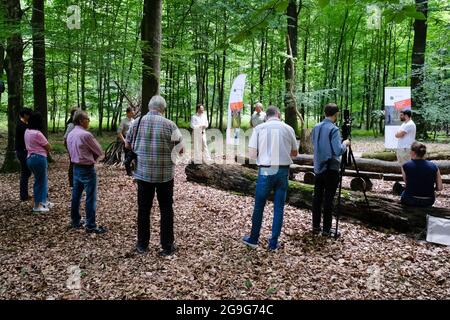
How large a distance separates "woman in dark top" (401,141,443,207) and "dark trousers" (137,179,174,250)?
364 centimetres

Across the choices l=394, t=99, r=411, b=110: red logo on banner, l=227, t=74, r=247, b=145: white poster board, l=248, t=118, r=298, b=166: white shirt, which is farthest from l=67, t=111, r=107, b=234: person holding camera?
l=394, t=99, r=411, b=110: red logo on banner

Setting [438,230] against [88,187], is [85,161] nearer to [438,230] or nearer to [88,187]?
[88,187]

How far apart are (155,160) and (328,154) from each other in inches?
98.0

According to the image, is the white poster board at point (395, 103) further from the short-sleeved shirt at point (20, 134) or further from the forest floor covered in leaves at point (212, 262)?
the short-sleeved shirt at point (20, 134)

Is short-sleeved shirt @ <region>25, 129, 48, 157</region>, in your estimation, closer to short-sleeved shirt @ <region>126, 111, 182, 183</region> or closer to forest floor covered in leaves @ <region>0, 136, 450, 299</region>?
forest floor covered in leaves @ <region>0, 136, 450, 299</region>

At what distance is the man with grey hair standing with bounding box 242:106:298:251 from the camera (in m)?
4.61

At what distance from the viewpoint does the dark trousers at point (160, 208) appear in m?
4.38

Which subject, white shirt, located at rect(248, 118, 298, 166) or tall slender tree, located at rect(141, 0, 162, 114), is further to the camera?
tall slender tree, located at rect(141, 0, 162, 114)

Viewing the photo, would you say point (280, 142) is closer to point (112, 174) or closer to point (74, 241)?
point (74, 241)

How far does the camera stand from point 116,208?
21.6 feet
